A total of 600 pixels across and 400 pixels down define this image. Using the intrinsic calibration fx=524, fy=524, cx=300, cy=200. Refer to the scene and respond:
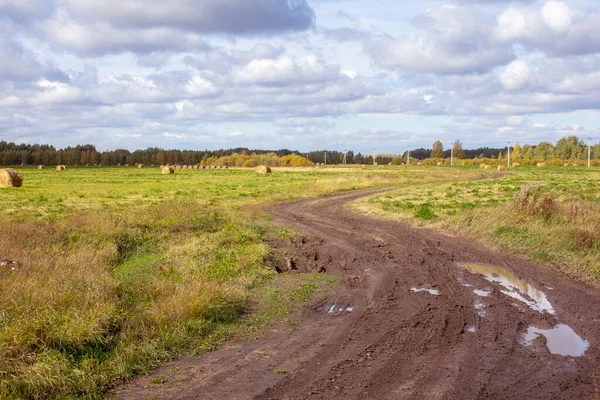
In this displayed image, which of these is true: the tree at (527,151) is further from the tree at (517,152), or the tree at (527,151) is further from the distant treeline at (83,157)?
the distant treeline at (83,157)

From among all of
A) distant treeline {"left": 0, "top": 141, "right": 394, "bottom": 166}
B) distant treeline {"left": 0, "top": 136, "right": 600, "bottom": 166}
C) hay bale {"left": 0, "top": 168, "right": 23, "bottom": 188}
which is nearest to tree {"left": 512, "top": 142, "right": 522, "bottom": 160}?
distant treeline {"left": 0, "top": 136, "right": 600, "bottom": 166}

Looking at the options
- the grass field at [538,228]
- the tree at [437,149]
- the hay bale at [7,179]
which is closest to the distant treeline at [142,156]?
the tree at [437,149]

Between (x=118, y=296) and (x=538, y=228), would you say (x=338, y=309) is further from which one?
(x=538, y=228)

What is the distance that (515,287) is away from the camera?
10.4 meters

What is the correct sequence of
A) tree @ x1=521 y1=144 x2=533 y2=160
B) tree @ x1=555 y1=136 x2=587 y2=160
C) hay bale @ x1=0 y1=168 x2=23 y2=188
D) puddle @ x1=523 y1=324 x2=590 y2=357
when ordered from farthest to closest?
tree @ x1=521 y1=144 x2=533 y2=160
tree @ x1=555 y1=136 x2=587 y2=160
hay bale @ x1=0 y1=168 x2=23 y2=188
puddle @ x1=523 y1=324 x2=590 y2=357

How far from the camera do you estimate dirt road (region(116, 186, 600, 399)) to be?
5.70 m

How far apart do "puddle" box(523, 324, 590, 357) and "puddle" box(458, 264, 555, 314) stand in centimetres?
104

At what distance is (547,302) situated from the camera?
928cm

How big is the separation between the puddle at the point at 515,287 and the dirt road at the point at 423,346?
0.02m

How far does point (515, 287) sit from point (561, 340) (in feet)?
10.5

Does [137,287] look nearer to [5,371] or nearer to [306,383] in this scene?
[5,371]

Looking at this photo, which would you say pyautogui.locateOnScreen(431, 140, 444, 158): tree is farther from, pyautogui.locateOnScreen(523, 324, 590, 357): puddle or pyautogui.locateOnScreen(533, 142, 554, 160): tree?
pyautogui.locateOnScreen(523, 324, 590, 357): puddle

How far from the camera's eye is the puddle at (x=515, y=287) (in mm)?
9164

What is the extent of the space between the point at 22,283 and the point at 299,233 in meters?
10.1
